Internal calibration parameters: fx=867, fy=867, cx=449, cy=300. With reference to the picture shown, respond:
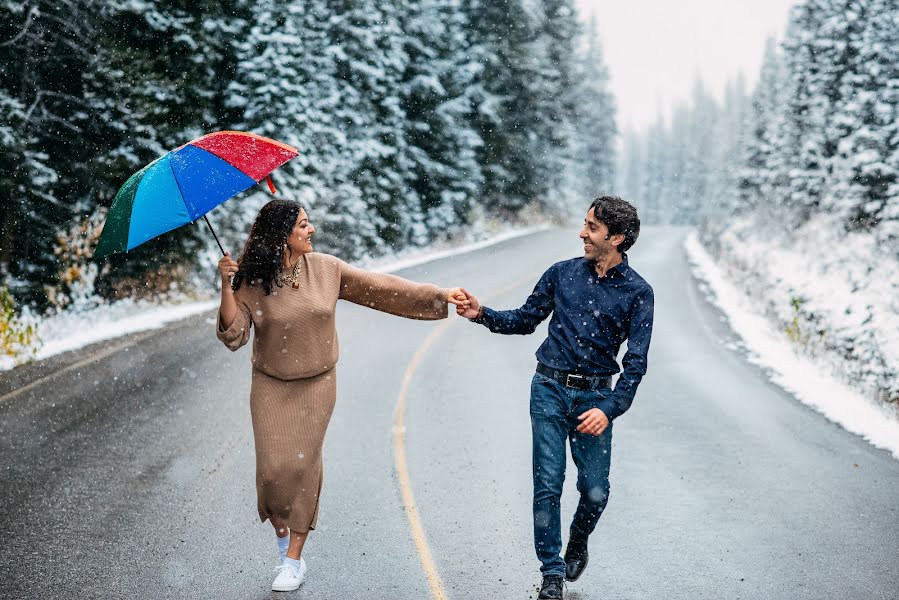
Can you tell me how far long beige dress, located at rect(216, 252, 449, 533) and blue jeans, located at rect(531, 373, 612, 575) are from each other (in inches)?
49.5

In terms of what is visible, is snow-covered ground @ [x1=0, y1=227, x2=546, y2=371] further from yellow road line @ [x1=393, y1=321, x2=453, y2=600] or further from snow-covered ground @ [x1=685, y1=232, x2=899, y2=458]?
snow-covered ground @ [x1=685, y1=232, x2=899, y2=458]

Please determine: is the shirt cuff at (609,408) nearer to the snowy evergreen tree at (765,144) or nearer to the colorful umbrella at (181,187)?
the colorful umbrella at (181,187)

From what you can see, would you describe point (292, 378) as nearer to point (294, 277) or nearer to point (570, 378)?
point (294, 277)

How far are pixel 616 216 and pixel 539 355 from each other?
934 mm

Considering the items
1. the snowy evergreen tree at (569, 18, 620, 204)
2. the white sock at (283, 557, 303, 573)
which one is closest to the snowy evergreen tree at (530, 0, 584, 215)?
the snowy evergreen tree at (569, 18, 620, 204)

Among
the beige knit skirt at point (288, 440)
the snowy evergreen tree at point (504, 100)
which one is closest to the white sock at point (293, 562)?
the beige knit skirt at point (288, 440)

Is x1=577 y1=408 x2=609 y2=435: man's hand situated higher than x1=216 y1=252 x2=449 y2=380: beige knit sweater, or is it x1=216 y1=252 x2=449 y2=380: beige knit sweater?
x1=216 y1=252 x2=449 y2=380: beige knit sweater

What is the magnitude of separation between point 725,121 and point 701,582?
12423 cm

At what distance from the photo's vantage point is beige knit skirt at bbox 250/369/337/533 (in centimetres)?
498

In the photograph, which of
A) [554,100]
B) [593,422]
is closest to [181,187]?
[593,422]

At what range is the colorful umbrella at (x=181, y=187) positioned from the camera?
4.54 meters

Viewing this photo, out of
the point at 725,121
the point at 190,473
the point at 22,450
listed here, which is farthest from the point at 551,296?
the point at 725,121

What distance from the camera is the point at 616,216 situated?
482 centimetres

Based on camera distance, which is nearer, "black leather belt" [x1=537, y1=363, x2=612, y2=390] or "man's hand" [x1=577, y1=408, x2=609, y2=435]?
"man's hand" [x1=577, y1=408, x2=609, y2=435]
